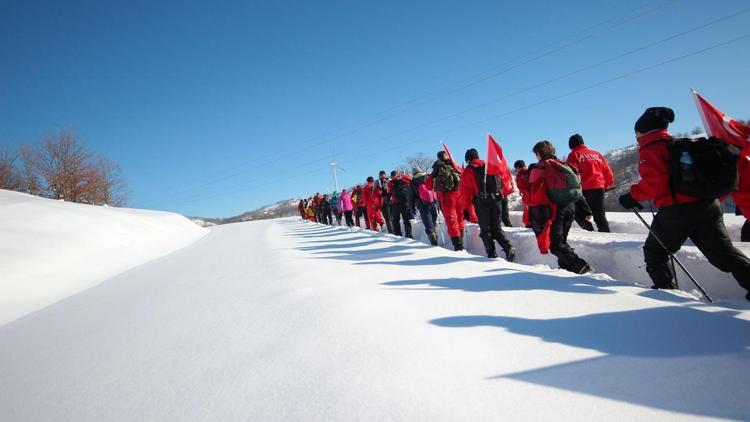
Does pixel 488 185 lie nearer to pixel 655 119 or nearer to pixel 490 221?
pixel 490 221

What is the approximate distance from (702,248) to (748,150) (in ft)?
2.71

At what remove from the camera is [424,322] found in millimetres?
2219

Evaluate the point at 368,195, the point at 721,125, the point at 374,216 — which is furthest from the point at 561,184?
the point at 368,195

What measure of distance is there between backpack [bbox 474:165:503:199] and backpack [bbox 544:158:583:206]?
5.61 ft

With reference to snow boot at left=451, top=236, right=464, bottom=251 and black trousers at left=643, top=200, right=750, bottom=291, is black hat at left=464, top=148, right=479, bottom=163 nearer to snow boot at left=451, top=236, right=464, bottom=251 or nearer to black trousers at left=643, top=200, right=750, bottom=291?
snow boot at left=451, top=236, right=464, bottom=251

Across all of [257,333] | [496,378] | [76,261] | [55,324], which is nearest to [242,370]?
[257,333]

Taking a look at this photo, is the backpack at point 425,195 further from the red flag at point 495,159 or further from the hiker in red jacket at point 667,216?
the hiker in red jacket at point 667,216

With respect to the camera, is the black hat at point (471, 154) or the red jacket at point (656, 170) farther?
the black hat at point (471, 154)

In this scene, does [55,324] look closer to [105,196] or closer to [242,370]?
[242,370]

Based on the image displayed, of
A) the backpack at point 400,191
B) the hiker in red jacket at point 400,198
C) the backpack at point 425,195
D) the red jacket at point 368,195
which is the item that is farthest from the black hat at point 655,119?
the red jacket at point 368,195

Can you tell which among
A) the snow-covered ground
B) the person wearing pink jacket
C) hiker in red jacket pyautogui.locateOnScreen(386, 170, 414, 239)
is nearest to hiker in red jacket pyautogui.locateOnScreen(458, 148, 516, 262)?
the snow-covered ground

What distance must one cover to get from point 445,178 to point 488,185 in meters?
0.91

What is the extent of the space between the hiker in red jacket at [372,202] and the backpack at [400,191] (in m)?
2.92

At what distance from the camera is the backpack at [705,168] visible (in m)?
2.46
